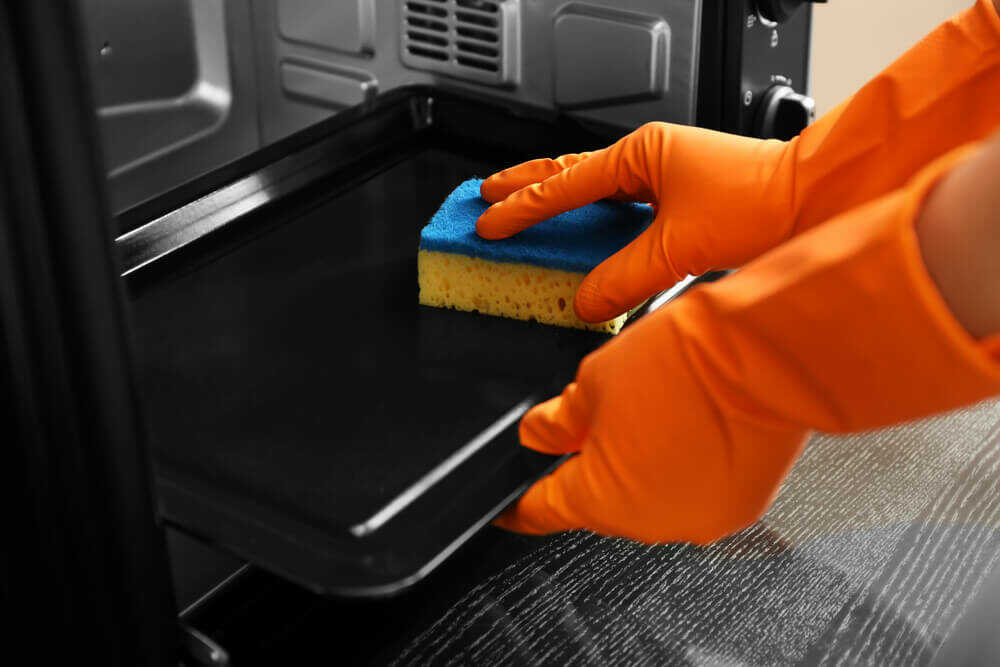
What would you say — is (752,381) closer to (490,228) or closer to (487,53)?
(490,228)

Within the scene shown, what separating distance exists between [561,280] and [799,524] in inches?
13.6

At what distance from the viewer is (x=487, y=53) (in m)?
1.46

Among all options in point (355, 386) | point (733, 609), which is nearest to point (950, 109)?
point (733, 609)

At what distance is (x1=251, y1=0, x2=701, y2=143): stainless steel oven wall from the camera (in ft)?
4.25

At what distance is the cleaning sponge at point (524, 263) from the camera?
1122 millimetres

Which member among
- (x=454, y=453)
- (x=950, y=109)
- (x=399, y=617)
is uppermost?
(x=950, y=109)

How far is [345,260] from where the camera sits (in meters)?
1.26

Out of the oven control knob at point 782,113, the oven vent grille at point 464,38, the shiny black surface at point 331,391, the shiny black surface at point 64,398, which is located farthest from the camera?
the oven vent grille at point 464,38

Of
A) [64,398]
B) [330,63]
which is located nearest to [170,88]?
[330,63]

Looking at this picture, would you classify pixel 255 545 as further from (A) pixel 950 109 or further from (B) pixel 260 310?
(A) pixel 950 109

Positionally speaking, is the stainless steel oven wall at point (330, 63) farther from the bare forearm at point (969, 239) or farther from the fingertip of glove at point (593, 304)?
the bare forearm at point (969, 239)

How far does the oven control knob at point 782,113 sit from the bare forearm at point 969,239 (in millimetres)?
728

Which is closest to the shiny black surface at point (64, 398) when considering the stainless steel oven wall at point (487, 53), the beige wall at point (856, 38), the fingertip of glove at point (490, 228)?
the fingertip of glove at point (490, 228)

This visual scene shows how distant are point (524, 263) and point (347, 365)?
0.72ft
